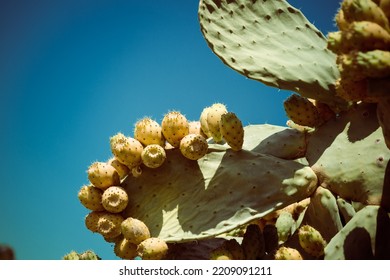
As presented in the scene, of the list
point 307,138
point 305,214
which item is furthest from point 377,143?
point 305,214

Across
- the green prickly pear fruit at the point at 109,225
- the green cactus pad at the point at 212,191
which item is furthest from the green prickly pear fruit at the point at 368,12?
the green prickly pear fruit at the point at 109,225

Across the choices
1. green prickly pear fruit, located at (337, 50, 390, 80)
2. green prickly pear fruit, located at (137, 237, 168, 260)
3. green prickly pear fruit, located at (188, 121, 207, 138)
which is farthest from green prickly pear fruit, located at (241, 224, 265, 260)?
green prickly pear fruit, located at (337, 50, 390, 80)

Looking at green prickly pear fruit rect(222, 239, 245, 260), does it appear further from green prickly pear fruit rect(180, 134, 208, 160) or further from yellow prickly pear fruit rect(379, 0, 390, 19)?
yellow prickly pear fruit rect(379, 0, 390, 19)

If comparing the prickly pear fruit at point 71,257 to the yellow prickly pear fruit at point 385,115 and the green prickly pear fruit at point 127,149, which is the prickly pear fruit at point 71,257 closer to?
the green prickly pear fruit at point 127,149

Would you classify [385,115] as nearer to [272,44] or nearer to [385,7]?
[385,7]
